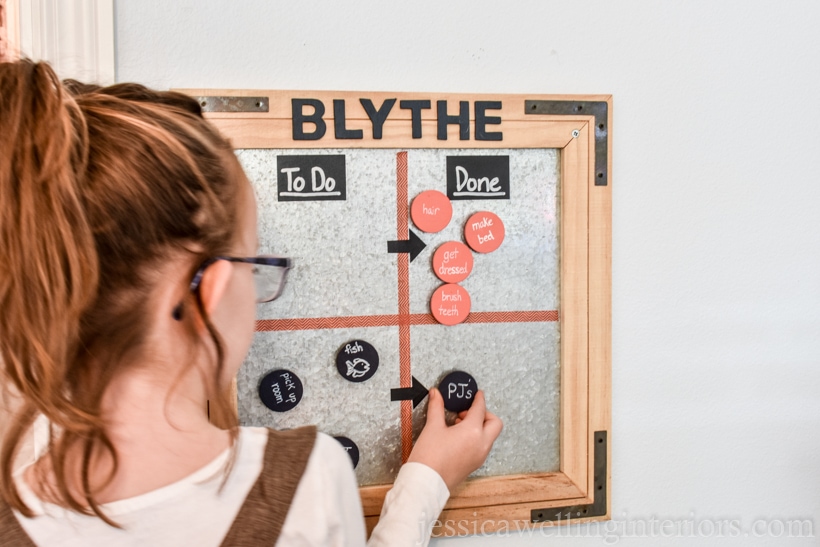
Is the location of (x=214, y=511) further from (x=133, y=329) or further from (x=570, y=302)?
(x=570, y=302)

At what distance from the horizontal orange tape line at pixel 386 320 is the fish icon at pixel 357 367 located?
0.15ft

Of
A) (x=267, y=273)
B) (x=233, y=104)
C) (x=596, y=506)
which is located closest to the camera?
(x=267, y=273)

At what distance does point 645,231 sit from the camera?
944 millimetres

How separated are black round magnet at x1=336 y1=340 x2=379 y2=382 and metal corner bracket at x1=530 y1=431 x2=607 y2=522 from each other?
33 cm

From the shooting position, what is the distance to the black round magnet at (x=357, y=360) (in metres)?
0.86

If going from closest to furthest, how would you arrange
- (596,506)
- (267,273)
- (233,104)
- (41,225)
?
(41,225) → (267,273) → (233,104) → (596,506)

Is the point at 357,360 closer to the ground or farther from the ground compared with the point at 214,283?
closer to the ground

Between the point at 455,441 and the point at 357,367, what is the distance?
158mm

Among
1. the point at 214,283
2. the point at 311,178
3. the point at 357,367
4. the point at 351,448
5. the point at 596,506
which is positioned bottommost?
the point at 596,506

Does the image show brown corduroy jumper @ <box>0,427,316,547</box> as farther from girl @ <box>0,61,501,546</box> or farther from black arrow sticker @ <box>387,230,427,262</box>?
black arrow sticker @ <box>387,230,427,262</box>

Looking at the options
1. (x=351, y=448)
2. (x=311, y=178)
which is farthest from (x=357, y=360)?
(x=311, y=178)

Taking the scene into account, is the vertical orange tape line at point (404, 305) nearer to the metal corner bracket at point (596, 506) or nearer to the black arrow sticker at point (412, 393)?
the black arrow sticker at point (412, 393)

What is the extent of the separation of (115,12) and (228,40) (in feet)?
0.44

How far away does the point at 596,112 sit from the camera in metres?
0.90
